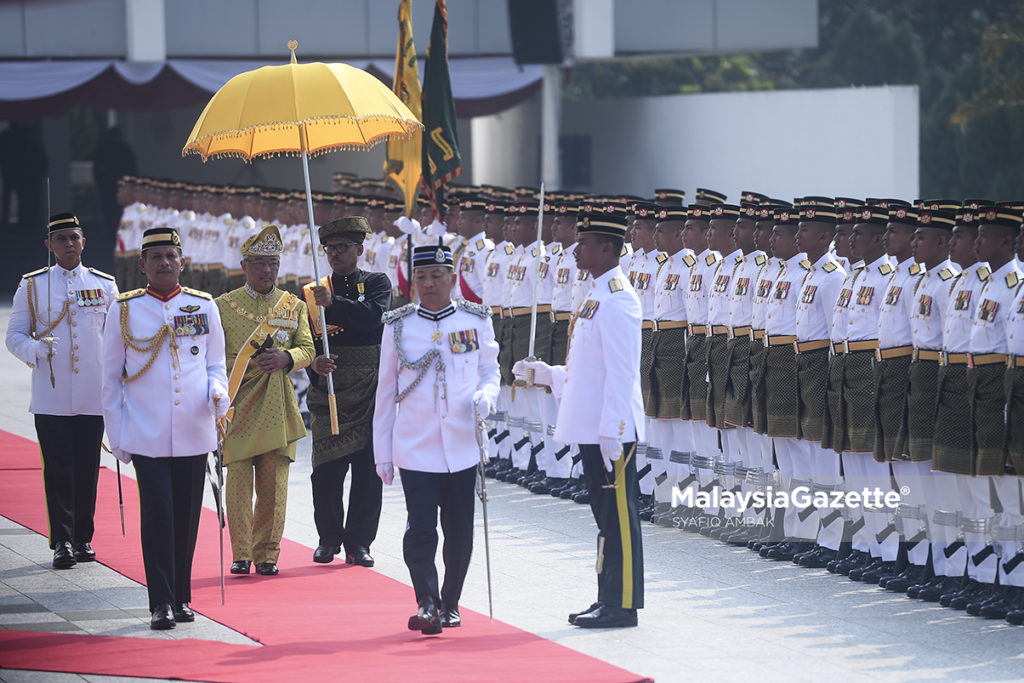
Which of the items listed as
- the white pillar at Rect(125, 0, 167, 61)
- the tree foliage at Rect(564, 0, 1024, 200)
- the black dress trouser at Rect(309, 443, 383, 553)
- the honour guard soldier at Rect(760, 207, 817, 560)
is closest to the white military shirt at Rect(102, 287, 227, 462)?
the black dress trouser at Rect(309, 443, 383, 553)

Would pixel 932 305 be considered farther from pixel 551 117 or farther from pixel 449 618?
pixel 551 117

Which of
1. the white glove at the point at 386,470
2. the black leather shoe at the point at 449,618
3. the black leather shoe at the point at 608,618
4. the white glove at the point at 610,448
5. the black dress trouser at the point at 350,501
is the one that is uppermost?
the white glove at the point at 610,448

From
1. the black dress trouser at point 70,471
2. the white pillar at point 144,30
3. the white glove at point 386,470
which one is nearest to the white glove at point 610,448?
the white glove at point 386,470

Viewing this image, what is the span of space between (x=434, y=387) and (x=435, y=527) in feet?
2.17

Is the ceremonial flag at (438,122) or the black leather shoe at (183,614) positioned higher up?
the ceremonial flag at (438,122)

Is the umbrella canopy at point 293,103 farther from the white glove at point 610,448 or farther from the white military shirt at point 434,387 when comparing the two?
the white glove at point 610,448

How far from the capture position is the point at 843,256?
1030 cm

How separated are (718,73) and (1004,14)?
9487mm

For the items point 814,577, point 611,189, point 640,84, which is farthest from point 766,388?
point 640,84

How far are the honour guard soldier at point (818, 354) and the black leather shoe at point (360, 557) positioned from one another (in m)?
2.49

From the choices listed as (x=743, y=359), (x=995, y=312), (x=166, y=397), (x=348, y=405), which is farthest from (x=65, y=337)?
(x=995, y=312)

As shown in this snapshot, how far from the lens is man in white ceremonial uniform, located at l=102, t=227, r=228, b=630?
8047 millimetres

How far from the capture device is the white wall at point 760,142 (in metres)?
23.3

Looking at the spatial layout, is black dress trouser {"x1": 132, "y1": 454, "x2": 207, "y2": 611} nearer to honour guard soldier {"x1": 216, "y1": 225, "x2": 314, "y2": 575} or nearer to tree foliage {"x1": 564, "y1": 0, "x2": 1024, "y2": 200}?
honour guard soldier {"x1": 216, "y1": 225, "x2": 314, "y2": 575}
